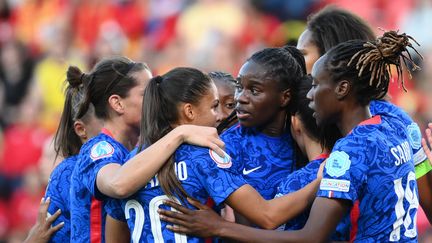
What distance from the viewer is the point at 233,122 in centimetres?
521

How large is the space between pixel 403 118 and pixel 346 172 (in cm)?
87

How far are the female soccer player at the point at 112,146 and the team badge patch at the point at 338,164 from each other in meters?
0.52

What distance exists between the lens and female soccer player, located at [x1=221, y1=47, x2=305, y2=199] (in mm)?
4645

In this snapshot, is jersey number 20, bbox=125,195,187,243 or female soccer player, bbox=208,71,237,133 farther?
female soccer player, bbox=208,71,237,133

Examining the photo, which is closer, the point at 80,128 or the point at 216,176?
the point at 216,176

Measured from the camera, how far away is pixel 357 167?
3.99m

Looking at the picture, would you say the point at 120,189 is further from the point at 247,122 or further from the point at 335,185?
the point at 335,185

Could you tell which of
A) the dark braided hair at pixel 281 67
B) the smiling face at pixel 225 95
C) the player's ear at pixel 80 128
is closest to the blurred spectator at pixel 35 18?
the player's ear at pixel 80 128

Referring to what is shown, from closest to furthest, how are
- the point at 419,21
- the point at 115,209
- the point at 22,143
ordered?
the point at 115,209, the point at 419,21, the point at 22,143

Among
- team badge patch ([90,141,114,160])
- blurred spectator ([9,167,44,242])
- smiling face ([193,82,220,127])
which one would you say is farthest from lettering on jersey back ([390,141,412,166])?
blurred spectator ([9,167,44,242])

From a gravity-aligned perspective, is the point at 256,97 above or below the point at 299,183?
above

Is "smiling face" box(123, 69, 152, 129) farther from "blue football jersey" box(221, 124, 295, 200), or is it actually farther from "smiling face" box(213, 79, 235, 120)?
"blue football jersey" box(221, 124, 295, 200)

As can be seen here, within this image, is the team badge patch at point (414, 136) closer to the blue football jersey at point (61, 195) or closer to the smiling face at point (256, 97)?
the smiling face at point (256, 97)

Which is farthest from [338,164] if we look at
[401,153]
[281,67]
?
[281,67]
